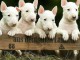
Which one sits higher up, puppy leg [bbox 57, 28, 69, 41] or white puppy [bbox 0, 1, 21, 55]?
white puppy [bbox 0, 1, 21, 55]

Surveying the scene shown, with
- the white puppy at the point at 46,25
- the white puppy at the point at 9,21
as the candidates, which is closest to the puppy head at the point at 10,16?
the white puppy at the point at 9,21

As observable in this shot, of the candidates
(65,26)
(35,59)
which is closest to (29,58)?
(35,59)

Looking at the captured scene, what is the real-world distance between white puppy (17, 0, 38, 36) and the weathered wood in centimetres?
15

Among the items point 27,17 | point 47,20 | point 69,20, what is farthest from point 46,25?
point 69,20

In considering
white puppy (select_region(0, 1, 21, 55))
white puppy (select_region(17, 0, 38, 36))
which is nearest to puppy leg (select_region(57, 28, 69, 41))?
Result: white puppy (select_region(17, 0, 38, 36))

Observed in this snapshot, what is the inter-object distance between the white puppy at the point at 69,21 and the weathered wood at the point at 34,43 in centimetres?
13

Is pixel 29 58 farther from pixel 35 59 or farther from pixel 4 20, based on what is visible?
pixel 4 20

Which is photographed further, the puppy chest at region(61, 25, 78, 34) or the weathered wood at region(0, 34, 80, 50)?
the puppy chest at region(61, 25, 78, 34)

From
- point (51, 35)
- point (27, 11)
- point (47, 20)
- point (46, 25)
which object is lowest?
point (51, 35)

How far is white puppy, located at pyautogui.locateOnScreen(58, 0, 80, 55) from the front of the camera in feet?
27.0

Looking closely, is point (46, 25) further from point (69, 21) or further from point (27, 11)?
point (69, 21)

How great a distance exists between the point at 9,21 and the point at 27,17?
40 centimetres

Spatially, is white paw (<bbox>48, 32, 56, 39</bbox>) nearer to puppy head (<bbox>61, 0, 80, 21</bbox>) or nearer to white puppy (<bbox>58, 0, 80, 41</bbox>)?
white puppy (<bbox>58, 0, 80, 41</bbox>)

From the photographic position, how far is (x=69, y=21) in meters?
8.81
